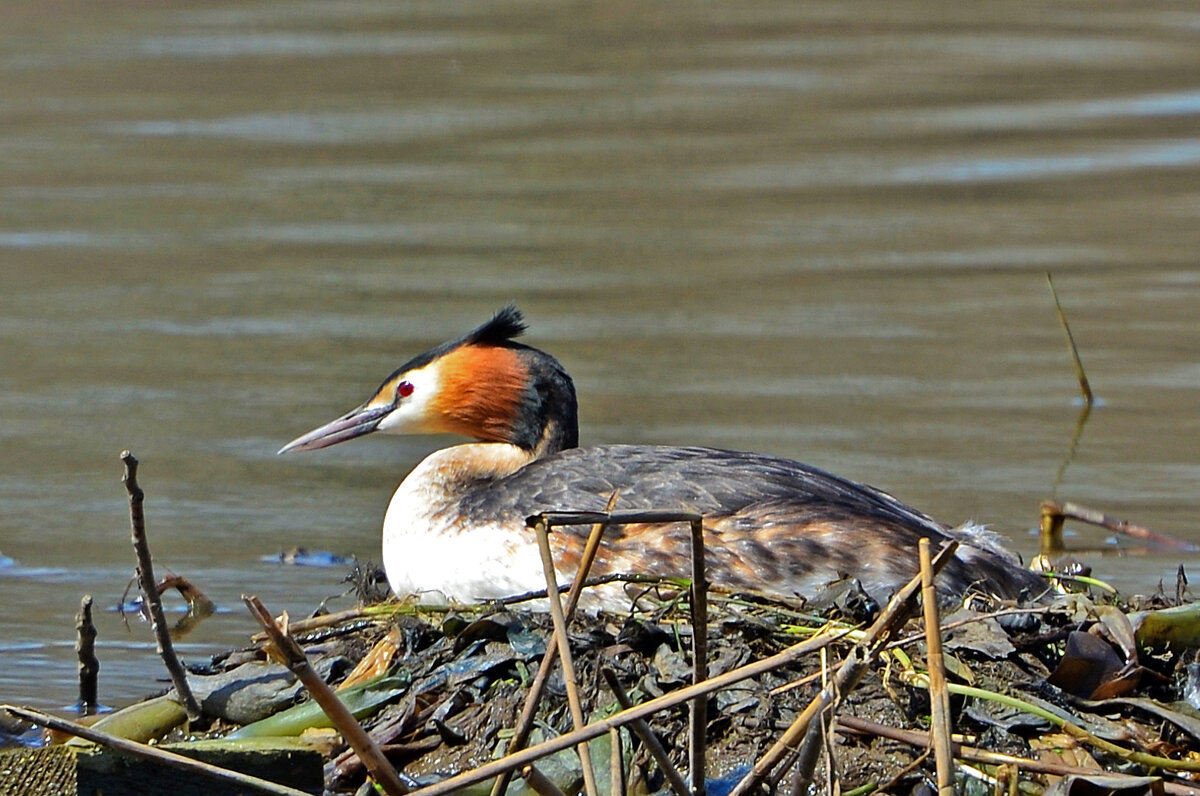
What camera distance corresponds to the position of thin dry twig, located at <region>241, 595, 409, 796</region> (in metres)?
3.06

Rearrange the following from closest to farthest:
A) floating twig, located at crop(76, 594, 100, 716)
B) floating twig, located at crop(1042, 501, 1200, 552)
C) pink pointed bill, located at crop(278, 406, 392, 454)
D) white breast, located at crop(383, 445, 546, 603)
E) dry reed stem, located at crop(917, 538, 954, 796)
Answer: dry reed stem, located at crop(917, 538, 954, 796) < floating twig, located at crop(76, 594, 100, 716) < white breast, located at crop(383, 445, 546, 603) < floating twig, located at crop(1042, 501, 1200, 552) < pink pointed bill, located at crop(278, 406, 392, 454)

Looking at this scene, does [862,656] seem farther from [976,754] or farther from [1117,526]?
[1117,526]

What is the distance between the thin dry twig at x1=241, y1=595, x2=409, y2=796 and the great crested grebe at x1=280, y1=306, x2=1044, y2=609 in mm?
1862

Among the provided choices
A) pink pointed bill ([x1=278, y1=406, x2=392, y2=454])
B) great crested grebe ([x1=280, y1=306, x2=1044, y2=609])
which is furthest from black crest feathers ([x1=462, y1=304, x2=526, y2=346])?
pink pointed bill ([x1=278, y1=406, x2=392, y2=454])

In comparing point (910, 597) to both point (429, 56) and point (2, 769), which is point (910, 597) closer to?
point (2, 769)

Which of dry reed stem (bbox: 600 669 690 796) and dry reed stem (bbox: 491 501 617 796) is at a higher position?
dry reed stem (bbox: 491 501 617 796)

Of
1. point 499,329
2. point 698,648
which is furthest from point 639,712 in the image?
point 499,329

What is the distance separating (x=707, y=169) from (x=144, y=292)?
3938 mm

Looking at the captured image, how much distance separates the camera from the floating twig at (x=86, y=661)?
15.4 feet

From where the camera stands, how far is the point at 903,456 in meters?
7.75

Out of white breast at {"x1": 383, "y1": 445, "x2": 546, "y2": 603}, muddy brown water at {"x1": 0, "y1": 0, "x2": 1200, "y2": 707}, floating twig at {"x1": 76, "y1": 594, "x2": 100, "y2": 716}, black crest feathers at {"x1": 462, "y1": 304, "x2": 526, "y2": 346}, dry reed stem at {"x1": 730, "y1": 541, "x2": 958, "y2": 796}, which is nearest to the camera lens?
dry reed stem at {"x1": 730, "y1": 541, "x2": 958, "y2": 796}

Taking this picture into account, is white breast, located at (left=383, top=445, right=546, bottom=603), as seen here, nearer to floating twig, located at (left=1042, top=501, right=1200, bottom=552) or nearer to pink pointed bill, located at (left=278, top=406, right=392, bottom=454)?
pink pointed bill, located at (left=278, top=406, right=392, bottom=454)

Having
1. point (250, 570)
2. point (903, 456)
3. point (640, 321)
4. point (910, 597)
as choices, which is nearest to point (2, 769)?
point (910, 597)

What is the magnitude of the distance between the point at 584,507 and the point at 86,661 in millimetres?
1321
